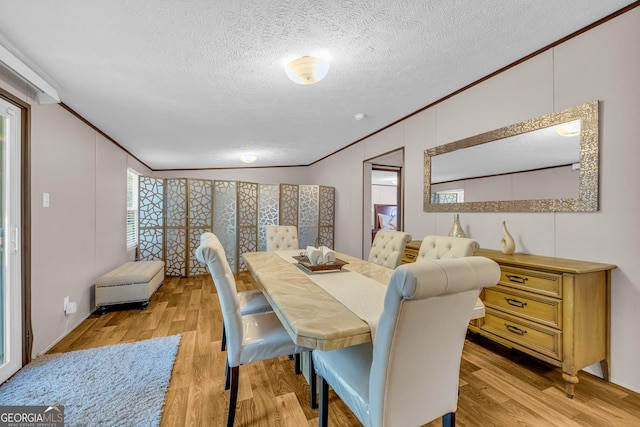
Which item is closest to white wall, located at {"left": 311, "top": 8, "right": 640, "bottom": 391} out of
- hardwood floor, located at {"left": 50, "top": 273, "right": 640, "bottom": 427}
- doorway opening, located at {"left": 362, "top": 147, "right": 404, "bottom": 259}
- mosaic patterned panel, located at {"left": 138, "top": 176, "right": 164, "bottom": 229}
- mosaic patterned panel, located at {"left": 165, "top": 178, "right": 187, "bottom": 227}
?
hardwood floor, located at {"left": 50, "top": 273, "right": 640, "bottom": 427}

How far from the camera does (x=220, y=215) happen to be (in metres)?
4.91

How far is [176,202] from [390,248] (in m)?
3.82

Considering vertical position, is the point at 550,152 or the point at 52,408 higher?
the point at 550,152

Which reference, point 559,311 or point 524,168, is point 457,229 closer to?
point 524,168

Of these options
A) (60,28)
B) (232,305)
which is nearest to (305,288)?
(232,305)

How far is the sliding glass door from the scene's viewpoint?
187cm

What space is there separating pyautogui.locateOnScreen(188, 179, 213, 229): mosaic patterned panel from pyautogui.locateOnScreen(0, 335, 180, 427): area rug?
8.74ft

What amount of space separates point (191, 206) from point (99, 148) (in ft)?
5.23

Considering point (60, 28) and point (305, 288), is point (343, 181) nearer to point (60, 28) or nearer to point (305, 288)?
Result: point (305, 288)

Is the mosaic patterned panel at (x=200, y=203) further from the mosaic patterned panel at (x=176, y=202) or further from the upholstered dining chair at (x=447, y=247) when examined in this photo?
the upholstered dining chair at (x=447, y=247)

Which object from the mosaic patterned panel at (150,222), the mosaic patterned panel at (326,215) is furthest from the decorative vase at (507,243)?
the mosaic patterned panel at (150,222)

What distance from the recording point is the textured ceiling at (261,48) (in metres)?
1.54

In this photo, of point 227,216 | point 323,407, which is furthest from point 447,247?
point 227,216

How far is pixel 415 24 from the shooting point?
5.55ft
